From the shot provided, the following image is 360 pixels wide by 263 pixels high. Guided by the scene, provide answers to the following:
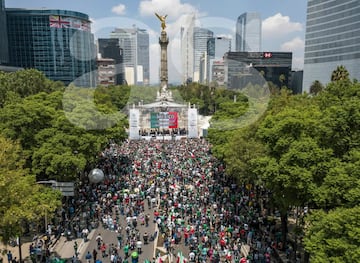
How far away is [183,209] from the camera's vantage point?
22656 mm

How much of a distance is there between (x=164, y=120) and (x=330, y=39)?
4404cm

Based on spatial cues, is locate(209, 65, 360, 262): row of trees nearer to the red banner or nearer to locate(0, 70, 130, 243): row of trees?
locate(0, 70, 130, 243): row of trees

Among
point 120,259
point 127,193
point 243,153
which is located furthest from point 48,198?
point 243,153

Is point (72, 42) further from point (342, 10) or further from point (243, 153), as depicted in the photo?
point (243, 153)

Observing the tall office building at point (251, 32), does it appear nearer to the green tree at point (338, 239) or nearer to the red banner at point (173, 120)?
the red banner at point (173, 120)

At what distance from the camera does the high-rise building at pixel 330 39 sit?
66.1 metres

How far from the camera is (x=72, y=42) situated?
3875 inches

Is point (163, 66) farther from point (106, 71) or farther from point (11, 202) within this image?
point (11, 202)

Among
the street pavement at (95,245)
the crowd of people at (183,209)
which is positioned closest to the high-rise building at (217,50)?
the crowd of people at (183,209)

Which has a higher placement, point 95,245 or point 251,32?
point 251,32

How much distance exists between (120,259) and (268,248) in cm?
762

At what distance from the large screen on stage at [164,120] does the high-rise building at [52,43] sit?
4797cm

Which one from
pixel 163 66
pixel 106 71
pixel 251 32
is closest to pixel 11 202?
pixel 163 66

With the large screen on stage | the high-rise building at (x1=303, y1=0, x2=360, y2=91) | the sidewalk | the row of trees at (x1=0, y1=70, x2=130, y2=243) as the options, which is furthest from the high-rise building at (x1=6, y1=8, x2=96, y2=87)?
the sidewalk
